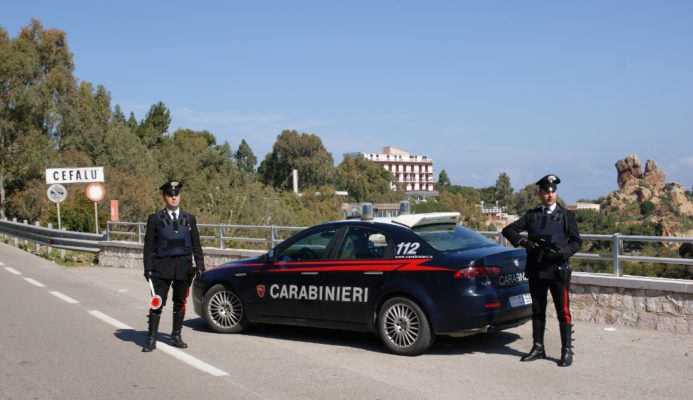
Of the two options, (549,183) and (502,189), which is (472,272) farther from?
(502,189)

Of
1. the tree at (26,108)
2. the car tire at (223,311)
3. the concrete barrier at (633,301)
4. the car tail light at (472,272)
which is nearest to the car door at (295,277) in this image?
the car tire at (223,311)

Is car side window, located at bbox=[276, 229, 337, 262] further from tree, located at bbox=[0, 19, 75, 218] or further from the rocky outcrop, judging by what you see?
tree, located at bbox=[0, 19, 75, 218]

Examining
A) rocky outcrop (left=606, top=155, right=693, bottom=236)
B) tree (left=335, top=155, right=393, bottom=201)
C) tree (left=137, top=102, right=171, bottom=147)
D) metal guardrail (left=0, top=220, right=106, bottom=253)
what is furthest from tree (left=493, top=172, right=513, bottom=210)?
metal guardrail (left=0, top=220, right=106, bottom=253)

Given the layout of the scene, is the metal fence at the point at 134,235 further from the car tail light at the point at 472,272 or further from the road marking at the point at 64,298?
the car tail light at the point at 472,272

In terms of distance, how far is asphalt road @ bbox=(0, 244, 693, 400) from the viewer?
6496mm

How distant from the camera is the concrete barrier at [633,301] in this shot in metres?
8.84

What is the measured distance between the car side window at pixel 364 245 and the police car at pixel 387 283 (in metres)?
0.01

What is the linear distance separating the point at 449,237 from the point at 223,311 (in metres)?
3.19

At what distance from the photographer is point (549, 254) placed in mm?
7426

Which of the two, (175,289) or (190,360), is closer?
(190,360)

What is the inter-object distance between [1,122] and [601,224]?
47605mm

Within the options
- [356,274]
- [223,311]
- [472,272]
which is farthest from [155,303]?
[472,272]

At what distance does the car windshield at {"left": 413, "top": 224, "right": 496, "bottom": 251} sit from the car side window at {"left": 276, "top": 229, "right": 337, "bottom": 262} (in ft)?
3.68

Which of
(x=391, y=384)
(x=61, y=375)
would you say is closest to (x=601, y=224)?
(x=391, y=384)
